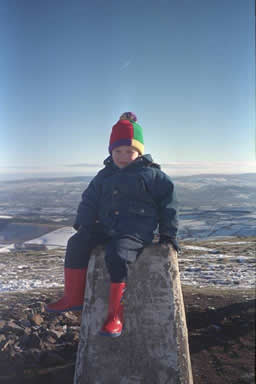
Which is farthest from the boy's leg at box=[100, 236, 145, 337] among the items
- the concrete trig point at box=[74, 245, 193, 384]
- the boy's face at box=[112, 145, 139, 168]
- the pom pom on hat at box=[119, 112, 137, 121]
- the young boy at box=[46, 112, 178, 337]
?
the pom pom on hat at box=[119, 112, 137, 121]

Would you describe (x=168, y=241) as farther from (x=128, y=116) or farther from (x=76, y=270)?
(x=128, y=116)

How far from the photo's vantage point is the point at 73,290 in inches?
101

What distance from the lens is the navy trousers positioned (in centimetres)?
224

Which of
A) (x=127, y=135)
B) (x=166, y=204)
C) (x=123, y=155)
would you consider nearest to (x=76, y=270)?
(x=166, y=204)

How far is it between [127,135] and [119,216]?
0.79 m

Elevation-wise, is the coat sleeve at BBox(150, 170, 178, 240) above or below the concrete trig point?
above

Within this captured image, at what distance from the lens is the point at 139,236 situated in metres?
2.40

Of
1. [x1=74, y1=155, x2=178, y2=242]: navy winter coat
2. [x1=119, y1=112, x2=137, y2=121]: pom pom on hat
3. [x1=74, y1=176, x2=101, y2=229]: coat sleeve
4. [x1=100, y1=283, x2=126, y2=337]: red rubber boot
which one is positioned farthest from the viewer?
[x1=119, y1=112, x2=137, y2=121]: pom pom on hat

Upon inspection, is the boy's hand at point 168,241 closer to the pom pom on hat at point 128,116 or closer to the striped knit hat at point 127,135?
the striped knit hat at point 127,135

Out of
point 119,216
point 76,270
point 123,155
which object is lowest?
point 76,270

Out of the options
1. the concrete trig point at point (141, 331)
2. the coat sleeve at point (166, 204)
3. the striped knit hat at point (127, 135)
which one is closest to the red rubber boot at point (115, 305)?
the concrete trig point at point (141, 331)

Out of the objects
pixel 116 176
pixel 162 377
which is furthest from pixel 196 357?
pixel 116 176

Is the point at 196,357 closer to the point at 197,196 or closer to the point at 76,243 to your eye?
the point at 76,243

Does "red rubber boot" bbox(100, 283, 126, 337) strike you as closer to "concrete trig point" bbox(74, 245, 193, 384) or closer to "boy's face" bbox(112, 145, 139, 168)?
"concrete trig point" bbox(74, 245, 193, 384)
